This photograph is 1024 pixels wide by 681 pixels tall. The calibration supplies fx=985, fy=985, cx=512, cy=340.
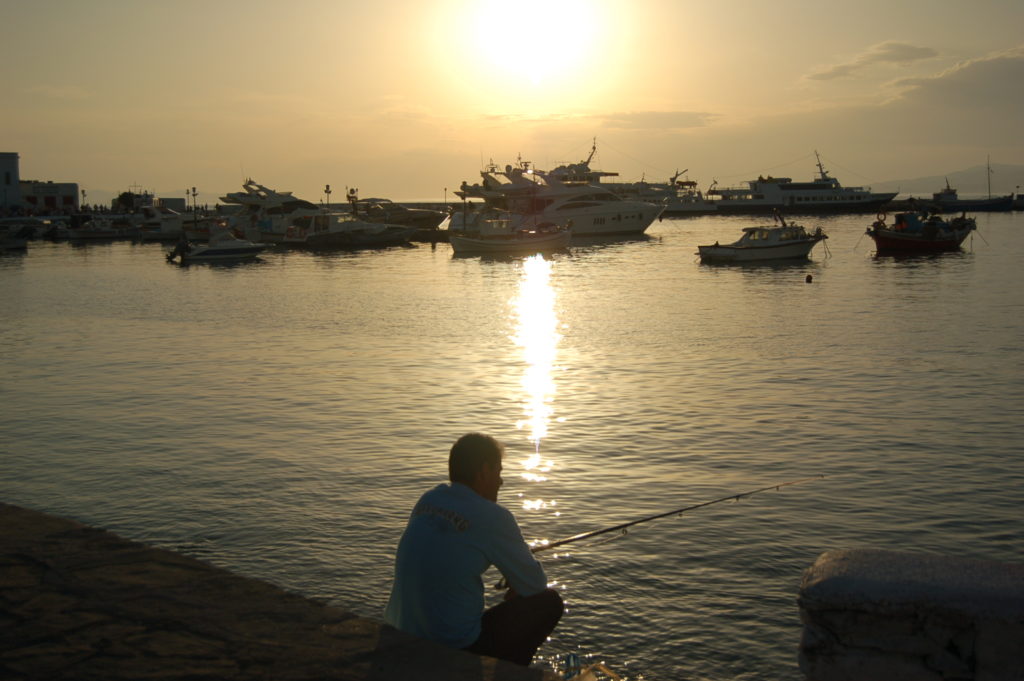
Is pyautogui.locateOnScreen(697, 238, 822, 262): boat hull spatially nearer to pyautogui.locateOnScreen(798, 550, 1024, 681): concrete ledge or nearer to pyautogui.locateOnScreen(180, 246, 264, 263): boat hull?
pyautogui.locateOnScreen(180, 246, 264, 263): boat hull

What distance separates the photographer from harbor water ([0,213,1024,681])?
25.4 ft

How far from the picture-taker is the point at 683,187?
14788cm

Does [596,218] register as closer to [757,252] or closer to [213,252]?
[757,252]

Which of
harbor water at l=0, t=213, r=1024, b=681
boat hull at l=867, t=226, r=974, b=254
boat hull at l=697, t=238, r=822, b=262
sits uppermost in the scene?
boat hull at l=867, t=226, r=974, b=254

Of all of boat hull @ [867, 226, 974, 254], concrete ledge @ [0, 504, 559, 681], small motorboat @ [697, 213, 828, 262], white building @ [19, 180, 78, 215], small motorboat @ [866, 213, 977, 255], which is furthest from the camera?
white building @ [19, 180, 78, 215]

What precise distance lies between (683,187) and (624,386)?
136 meters

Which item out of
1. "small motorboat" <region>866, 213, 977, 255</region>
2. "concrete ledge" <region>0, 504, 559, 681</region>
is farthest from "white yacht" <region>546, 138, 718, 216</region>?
"concrete ledge" <region>0, 504, 559, 681</region>

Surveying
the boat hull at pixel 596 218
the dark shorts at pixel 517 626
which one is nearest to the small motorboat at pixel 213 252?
the boat hull at pixel 596 218

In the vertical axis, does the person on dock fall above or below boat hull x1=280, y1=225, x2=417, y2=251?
below

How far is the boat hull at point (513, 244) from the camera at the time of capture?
64438 millimetres

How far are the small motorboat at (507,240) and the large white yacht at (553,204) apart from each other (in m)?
7.01

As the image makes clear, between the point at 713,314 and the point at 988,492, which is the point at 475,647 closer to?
the point at 988,492

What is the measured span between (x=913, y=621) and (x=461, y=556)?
6.28 feet

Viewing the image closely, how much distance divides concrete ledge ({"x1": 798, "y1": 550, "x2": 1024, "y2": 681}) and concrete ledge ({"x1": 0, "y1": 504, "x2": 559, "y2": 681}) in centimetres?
123
